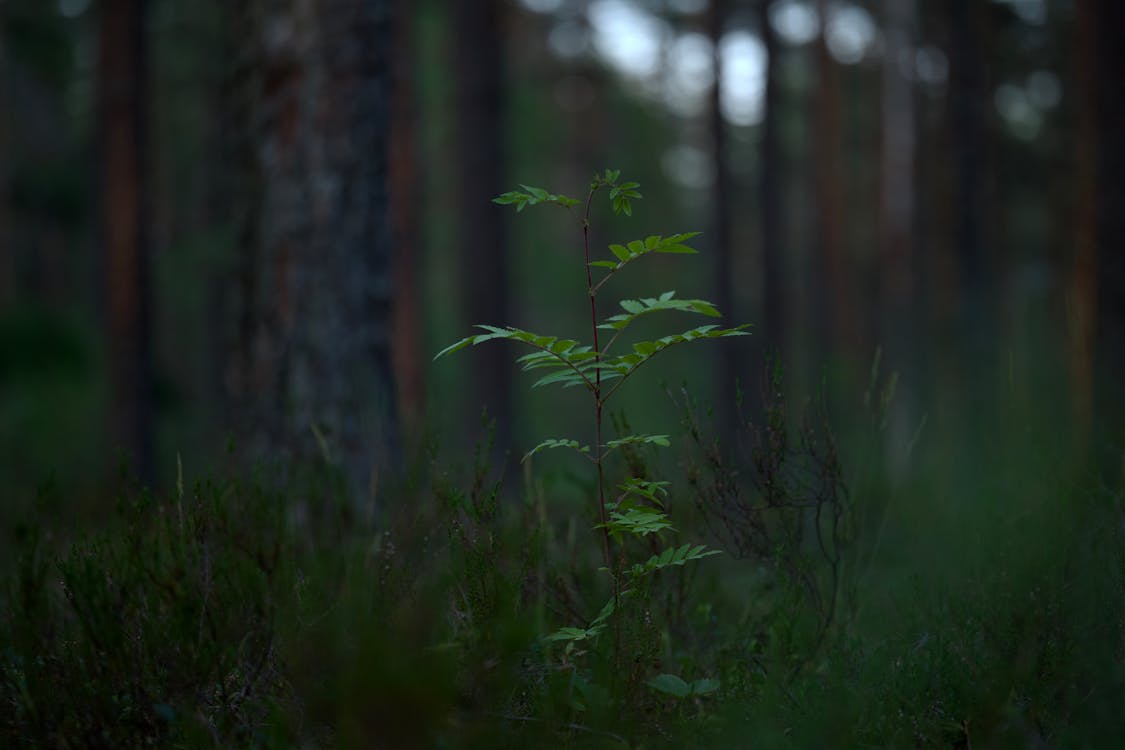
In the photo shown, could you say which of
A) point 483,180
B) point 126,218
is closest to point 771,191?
point 483,180

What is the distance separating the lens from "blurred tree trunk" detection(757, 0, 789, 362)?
14.0 metres

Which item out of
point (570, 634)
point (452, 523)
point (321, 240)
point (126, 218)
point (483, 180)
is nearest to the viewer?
point (570, 634)

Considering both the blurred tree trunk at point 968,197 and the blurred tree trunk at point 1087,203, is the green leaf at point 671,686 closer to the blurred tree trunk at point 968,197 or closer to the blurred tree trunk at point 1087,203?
the blurred tree trunk at point 1087,203

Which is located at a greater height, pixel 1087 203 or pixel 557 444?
pixel 1087 203

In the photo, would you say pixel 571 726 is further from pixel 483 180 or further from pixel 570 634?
pixel 483 180

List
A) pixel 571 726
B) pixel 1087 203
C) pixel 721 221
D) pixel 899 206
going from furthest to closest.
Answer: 1. pixel 899 206
2. pixel 721 221
3. pixel 1087 203
4. pixel 571 726

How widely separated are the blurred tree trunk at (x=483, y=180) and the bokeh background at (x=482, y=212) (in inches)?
1.4

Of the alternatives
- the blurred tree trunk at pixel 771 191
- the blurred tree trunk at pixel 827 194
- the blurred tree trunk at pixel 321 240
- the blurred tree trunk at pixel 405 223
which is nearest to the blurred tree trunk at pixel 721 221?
the blurred tree trunk at pixel 771 191

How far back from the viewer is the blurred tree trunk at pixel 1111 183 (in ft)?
25.5

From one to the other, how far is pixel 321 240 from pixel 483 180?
6258 millimetres

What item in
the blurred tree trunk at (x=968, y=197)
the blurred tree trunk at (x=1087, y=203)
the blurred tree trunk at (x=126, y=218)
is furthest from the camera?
the blurred tree trunk at (x=968, y=197)

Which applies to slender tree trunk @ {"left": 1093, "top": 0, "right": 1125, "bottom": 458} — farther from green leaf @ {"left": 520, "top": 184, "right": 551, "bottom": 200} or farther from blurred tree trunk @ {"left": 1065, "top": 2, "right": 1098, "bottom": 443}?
green leaf @ {"left": 520, "top": 184, "right": 551, "bottom": 200}

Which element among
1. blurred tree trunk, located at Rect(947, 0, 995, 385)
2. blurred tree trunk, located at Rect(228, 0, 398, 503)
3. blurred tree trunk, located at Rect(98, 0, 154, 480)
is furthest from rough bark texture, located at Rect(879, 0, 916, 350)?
blurred tree trunk, located at Rect(228, 0, 398, 503)

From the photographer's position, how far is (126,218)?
30.9 ft
